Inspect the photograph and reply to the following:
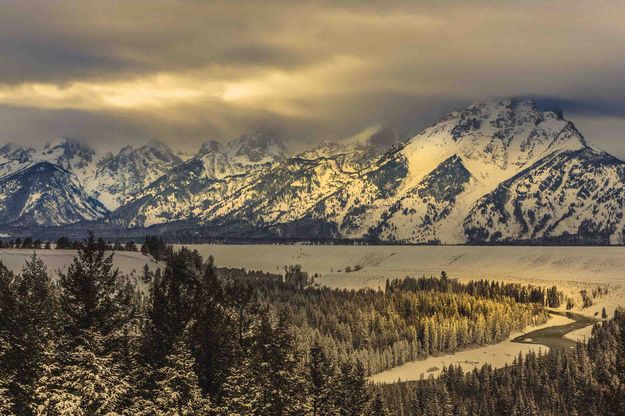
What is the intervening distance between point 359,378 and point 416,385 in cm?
8133

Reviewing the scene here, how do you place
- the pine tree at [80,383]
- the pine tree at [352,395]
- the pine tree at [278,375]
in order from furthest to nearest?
the pine tree at [352,395]
the pine tree at [278,375]
the pine tree at [80,383]

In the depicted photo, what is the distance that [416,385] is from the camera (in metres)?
156

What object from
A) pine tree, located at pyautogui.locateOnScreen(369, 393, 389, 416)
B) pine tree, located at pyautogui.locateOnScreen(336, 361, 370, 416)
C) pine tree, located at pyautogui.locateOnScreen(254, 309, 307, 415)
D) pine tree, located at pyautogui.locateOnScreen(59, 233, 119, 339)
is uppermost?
pine tree, located at pyautogui.locateOnScreen(59, 233, 119, 339)

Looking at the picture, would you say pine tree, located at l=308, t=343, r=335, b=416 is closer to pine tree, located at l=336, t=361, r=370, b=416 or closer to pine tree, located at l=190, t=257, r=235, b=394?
pine tree, located at l=336, t=361, r=370, b=416

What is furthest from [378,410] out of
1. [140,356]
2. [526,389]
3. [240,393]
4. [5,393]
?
[526,389]

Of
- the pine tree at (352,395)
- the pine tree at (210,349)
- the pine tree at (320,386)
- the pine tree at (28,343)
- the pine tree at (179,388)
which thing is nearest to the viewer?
the pine tree at (28,343)

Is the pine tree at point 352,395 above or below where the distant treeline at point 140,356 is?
below

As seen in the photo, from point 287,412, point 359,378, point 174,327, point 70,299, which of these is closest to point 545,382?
point 359,378

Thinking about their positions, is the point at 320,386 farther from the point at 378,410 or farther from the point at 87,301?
the point at 87,301

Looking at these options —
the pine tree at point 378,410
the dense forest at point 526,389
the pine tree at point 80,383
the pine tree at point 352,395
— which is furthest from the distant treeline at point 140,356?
the dense forest at point 526,389

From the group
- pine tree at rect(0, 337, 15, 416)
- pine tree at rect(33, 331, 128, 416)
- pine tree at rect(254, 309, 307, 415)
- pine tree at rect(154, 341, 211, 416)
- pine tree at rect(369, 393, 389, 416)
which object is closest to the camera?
pine tree at rect(33, 331, 128, 416)

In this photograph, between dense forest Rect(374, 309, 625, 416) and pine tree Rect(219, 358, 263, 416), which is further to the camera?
dense forest Rect(374, 309, 625, 416)

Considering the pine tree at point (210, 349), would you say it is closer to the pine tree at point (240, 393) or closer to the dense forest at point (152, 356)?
the dense forest at point (152, 356)

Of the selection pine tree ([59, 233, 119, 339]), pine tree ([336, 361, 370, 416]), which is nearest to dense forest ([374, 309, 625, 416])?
pine tree ([336, 361, 370, 416])
